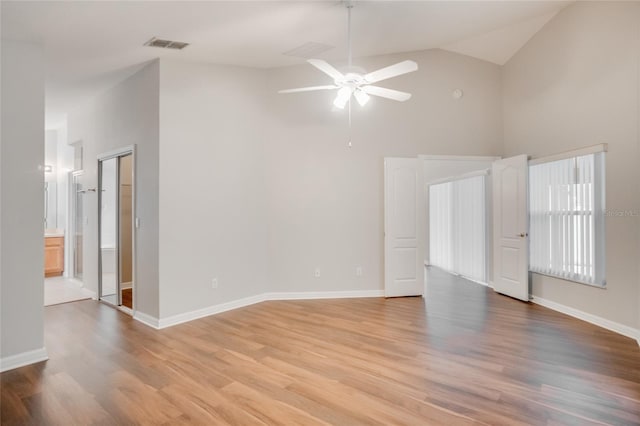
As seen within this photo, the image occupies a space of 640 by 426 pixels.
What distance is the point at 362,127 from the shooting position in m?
5.28

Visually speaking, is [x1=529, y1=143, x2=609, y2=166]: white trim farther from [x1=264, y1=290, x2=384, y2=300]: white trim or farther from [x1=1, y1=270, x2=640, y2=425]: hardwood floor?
[x1=264, y1=290, x2=384, y2=300]: white trim

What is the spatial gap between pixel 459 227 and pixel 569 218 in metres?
3.05

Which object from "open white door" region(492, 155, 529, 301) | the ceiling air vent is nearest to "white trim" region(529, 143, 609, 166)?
"open white door" region(492, 155, 529, 301)

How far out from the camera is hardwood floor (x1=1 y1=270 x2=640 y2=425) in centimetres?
228

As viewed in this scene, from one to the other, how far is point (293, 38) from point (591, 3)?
3412 millimetres

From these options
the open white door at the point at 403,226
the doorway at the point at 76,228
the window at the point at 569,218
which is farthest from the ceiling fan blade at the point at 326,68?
the doorway at the point at 76,228

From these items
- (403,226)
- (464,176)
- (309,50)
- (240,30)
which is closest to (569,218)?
(403,226)

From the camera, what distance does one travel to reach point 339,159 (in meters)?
5.24

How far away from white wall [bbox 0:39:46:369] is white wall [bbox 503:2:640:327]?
224 inches

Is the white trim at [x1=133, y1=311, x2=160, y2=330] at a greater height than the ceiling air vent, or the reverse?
the ceiling air vent

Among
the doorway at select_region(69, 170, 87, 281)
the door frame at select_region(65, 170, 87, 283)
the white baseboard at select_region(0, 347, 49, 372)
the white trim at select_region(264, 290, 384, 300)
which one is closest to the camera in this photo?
the white baseboard at select_region(0, 347, 49, 372)

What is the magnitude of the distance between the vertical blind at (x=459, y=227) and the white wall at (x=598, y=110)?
1.65m

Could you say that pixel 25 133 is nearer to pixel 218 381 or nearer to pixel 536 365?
pixel 218 381

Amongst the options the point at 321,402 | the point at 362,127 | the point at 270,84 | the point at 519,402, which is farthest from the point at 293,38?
the point at 519,402
